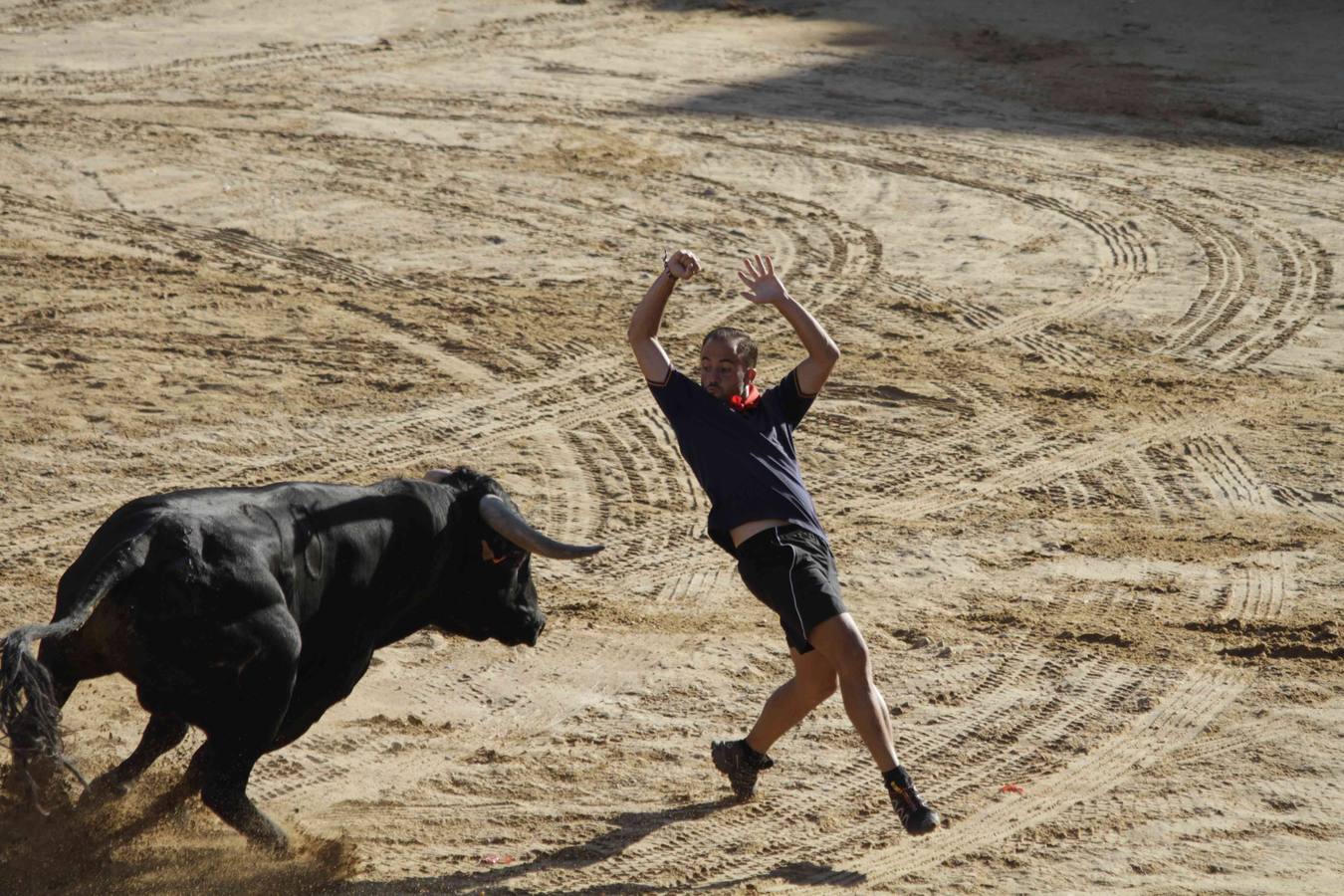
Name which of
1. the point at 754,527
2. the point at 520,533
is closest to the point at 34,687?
the point at 520,533

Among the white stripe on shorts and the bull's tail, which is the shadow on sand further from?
the bull's tail

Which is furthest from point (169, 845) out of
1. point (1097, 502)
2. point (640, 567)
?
point (1097, 502)

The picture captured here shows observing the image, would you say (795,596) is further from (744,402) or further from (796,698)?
(744,402)

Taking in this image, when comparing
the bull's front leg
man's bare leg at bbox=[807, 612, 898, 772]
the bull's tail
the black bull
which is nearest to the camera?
the bull's tail

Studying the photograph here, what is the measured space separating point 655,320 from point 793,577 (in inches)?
46.5

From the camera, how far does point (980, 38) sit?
20562 mm

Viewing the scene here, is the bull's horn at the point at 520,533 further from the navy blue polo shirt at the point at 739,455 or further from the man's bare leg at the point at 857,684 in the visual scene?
the man's bare leg at the point at 857,684

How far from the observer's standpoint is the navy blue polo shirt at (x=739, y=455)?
5746 mm

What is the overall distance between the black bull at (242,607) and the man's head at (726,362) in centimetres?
93

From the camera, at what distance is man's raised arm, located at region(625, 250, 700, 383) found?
5.82 m

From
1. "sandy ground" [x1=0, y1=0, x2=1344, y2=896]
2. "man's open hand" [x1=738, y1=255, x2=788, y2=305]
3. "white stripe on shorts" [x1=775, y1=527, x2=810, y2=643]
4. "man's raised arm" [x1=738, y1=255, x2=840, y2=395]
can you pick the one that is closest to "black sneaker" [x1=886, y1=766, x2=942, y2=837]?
"sandy ground" [x1=0, y1=0, x2=1344, y2=896]

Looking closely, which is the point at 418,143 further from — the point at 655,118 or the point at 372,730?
the point at 372,730

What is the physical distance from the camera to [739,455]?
19.0 ft

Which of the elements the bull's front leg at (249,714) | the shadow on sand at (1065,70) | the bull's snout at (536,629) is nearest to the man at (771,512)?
the bull's snout at (536,629)
